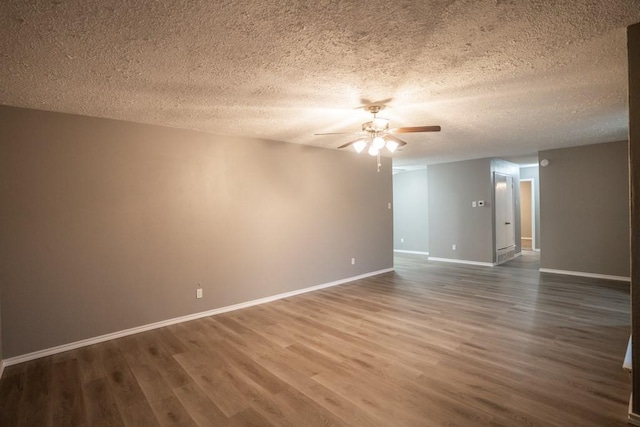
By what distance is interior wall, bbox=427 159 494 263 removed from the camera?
6992mm

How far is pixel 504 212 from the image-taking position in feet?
24.6

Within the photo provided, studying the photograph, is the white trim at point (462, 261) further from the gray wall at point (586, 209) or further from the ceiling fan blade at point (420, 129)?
the ceiling fan blade at point (420, 129)

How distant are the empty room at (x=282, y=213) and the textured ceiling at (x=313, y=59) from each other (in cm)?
2

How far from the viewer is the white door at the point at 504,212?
23.4 feet

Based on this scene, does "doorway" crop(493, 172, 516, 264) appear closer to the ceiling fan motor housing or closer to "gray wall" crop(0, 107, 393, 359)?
"gray wall" crop(0, 107, 393, 359)

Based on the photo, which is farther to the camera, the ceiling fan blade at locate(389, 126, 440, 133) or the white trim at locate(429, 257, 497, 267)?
the white trim at locate(429, 257, 497, 267)

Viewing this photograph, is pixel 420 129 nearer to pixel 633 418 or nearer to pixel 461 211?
pixel 633 418

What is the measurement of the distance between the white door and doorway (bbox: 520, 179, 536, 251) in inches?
79.1

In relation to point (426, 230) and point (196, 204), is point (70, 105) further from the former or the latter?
point (426, 230)

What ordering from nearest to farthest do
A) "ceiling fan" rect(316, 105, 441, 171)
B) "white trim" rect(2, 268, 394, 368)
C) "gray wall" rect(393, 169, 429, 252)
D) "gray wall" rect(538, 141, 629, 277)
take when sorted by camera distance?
"white trim" rect(2, 268, 394, 368), "ceiling fan" rect(316, 105, 441, 171), "gray wall" rect(538, 141, 629, 277), "gray wall" rect(393, 169, 429, 252)

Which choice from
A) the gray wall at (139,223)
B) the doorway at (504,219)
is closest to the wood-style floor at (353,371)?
the gray wall at (139,223)

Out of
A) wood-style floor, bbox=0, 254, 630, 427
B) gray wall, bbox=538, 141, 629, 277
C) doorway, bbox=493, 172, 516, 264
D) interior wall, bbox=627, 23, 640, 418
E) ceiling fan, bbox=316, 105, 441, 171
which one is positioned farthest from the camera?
doorway, bbox=493, 172, 516, 264

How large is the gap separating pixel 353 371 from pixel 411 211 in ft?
23.9

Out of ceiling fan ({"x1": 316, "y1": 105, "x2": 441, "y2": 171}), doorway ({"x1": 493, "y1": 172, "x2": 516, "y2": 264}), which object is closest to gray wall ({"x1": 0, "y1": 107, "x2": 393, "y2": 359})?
ceiling fan ({"x1": 316, "y1": 105, "x2": 441, "y2": 171})
